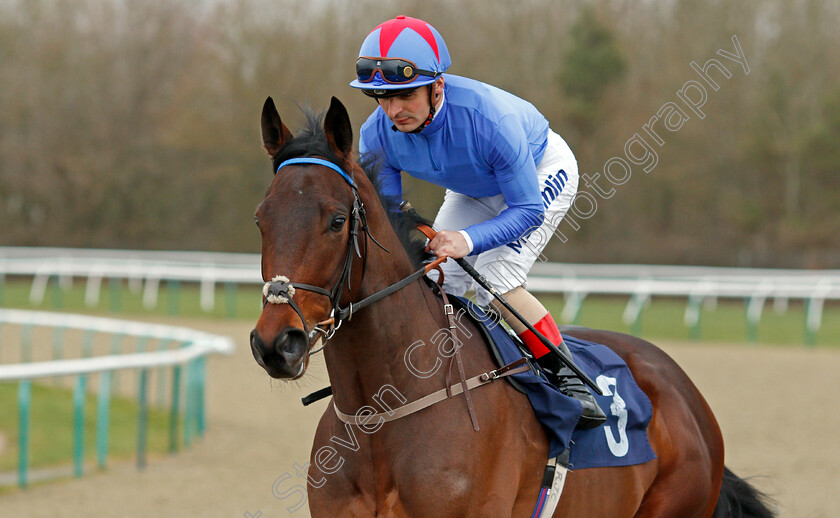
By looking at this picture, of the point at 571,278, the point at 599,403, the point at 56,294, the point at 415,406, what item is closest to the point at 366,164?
the point at 415,406

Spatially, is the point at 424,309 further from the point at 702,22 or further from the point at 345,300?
the point at 702,22

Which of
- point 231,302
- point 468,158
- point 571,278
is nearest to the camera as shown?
point 468,158

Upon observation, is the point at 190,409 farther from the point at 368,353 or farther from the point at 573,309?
the point at 573,309

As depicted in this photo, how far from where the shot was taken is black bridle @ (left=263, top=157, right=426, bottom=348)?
2.09 m

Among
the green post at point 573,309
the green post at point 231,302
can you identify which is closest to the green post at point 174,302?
the green post at point 231,302

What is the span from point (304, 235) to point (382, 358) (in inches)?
20.7

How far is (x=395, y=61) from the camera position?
2.65 metres

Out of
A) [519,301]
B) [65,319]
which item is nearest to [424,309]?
[519,301]

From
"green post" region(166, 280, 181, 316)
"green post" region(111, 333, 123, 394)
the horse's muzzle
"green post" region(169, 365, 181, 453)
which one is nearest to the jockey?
the horse's muzzle

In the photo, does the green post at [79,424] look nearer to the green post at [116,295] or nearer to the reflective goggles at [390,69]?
the reflective goggles at [390,69]

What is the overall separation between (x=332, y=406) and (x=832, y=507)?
4.54m

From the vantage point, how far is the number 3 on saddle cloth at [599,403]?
9.25ft

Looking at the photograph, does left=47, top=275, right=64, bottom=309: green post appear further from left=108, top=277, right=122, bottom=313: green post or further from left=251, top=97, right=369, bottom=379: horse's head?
left=251, top=97, right=369, bottom=379: horse's head

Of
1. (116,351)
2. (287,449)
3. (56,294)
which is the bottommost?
(56,294)
